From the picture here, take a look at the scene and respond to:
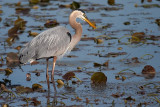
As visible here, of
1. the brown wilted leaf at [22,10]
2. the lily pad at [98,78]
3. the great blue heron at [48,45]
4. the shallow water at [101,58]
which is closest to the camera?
the shallow water at [101,58]

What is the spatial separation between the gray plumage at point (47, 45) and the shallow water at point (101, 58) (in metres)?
0.55

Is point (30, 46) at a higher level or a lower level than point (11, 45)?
higher

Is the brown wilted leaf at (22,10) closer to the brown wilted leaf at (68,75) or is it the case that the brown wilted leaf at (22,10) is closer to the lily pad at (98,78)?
the brown wilted leaf at (68,75)

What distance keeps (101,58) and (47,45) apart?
1.95 metres

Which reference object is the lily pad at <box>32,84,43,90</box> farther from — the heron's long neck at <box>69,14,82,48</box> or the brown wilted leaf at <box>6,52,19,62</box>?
the brown wilted leaf at <box>6,52,19,62</box>

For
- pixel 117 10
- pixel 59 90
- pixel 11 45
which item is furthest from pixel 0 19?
pixel 59 90

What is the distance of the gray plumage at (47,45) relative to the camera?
844cm

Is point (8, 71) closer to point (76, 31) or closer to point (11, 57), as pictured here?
point (11, 57)

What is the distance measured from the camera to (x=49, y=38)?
338 inches

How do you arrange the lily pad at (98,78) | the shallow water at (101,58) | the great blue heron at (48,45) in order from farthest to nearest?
the great blue heron at (48,45) → the lily pad at (98,78) → the shallow water at (101,58)

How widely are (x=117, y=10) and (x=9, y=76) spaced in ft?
24.2

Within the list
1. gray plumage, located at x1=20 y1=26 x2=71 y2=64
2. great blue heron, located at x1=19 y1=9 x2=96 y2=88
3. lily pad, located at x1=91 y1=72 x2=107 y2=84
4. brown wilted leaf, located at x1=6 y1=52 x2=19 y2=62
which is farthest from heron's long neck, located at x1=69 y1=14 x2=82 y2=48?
brown wilted leaf, located at x1=6 y1=52 x2=19 y2=62

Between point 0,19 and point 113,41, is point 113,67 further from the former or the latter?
point 0,19

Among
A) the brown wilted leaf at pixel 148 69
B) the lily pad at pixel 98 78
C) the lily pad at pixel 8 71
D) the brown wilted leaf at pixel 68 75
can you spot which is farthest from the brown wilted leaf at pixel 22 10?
the lily pad at pixel 98 78
